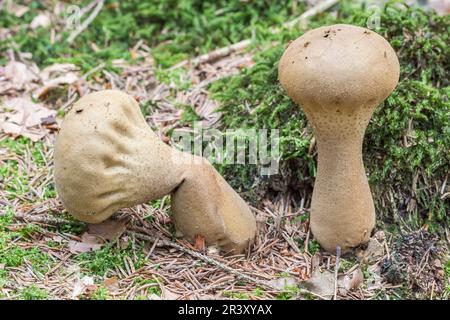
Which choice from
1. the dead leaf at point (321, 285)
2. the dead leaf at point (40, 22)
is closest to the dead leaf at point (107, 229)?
the dead leaf at point (321, 285)

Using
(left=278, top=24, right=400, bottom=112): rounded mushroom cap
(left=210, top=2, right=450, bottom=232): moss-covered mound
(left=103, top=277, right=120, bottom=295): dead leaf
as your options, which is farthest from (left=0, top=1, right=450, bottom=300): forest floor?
(left=278, top=24, right=400, bottom=112): rounded mushroom cap

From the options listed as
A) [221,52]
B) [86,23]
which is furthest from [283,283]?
[86,23]

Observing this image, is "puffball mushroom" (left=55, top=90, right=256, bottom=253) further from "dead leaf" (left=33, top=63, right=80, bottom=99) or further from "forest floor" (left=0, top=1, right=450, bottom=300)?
"dead leaf" (left=33, top=63, right=80, bottom=99)

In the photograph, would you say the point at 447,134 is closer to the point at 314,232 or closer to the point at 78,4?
the point at 314,232

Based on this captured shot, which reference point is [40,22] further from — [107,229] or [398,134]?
[398,134]

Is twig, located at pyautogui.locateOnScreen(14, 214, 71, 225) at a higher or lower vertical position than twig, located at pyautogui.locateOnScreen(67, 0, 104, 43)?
lower

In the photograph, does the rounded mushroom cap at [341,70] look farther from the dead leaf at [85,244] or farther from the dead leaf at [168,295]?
the dead leaf at [85,244]
